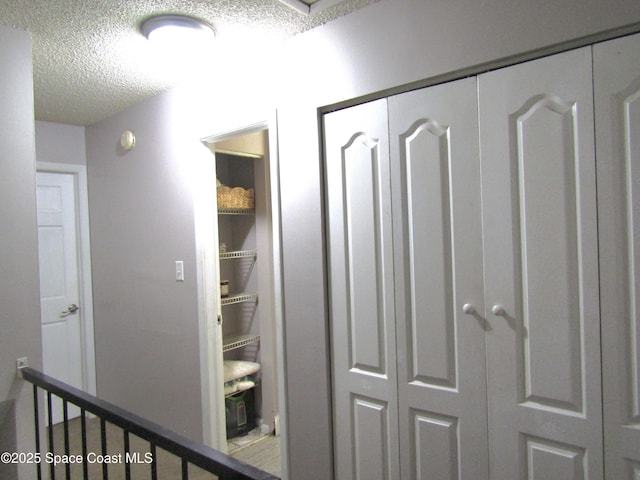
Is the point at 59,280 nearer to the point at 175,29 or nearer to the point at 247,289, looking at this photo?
the point at 247,289

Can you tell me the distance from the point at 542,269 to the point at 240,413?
2352 mm

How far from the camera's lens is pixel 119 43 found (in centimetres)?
200

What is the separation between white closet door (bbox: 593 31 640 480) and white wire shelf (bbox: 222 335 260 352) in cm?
227

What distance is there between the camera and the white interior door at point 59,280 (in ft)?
10.8

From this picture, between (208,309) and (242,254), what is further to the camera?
(242,254)

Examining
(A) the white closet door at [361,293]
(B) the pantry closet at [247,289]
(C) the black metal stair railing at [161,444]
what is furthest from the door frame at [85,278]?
(A) the white closet door at [361,293]

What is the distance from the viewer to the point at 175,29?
5.90 feet

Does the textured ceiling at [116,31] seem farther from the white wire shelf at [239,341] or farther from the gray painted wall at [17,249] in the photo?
the white wire shelf at [239,341]

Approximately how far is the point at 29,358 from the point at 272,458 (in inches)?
61.3

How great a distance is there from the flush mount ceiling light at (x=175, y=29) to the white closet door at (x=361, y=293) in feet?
2.15

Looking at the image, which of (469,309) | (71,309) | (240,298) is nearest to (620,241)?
(469,309)

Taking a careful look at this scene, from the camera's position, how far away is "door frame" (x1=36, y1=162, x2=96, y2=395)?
3.39 m

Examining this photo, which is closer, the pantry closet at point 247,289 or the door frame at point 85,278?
the pantry closet at point 247,289

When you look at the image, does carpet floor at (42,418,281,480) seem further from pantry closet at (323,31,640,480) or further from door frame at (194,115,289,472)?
pantry closet at (323,31,640,480)
